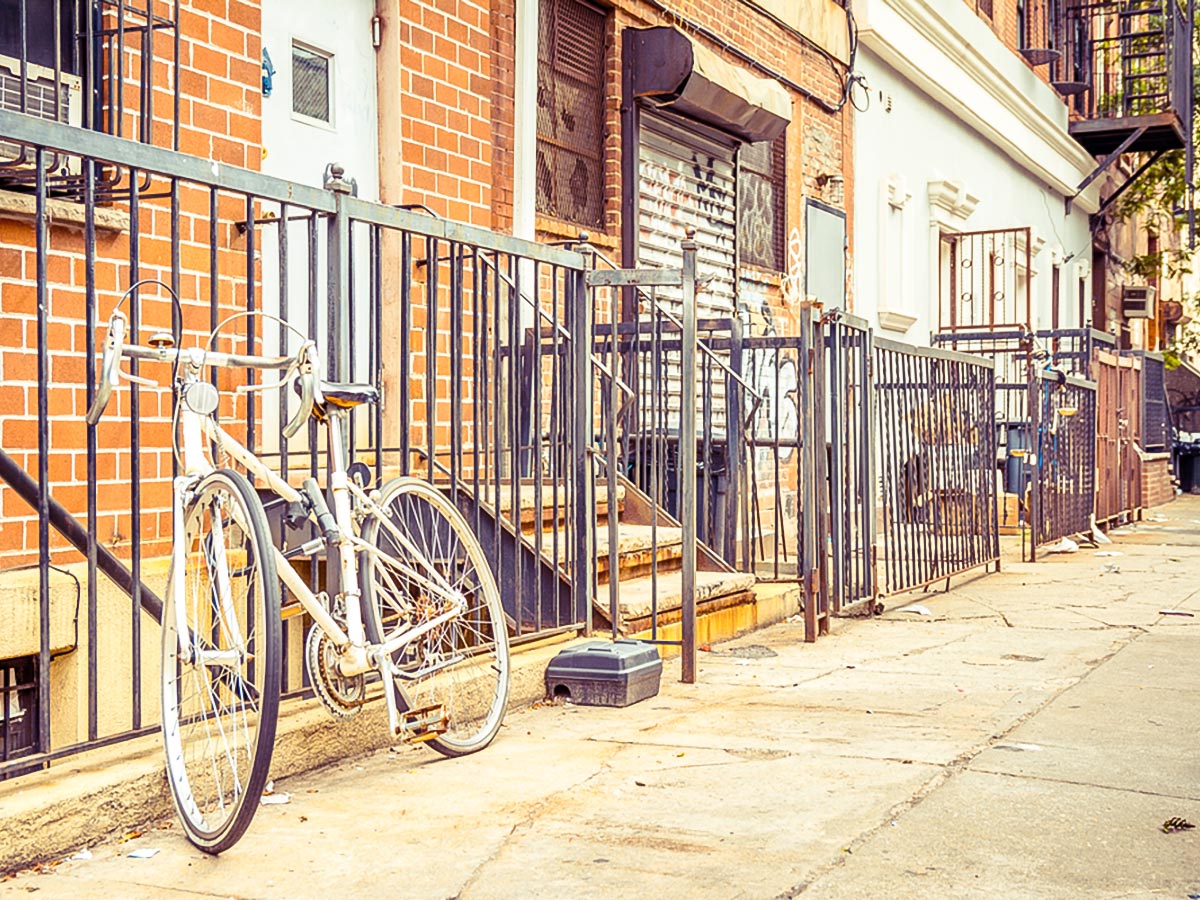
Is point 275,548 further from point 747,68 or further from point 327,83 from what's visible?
point 747,68

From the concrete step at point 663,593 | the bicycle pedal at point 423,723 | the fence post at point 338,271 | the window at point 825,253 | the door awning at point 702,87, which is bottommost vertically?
the bicycle pedal at point 423,723

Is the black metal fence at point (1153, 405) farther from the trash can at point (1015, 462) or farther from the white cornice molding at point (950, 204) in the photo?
the trash can at point (1015, 462)

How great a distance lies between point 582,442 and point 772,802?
2.24 meters

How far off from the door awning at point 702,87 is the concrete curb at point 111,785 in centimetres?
590

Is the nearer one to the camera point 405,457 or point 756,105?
point 405,457

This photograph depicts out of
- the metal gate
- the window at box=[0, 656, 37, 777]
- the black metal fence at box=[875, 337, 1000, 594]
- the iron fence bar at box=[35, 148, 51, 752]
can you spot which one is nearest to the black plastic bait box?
the window at box=[0, 656, 37, 777]

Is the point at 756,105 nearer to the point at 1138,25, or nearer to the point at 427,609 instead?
the point at 427,609

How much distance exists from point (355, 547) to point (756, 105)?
24.4 ft

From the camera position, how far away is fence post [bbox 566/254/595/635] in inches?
236

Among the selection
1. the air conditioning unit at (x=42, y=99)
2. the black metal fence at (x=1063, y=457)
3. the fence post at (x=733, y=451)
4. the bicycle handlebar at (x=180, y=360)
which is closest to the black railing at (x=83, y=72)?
the air conditioning unit at (x=42, y=99)

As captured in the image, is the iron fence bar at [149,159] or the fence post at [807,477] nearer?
the iron fence bar at [149,159]

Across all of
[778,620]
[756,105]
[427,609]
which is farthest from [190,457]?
[756,105]

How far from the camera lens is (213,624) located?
3.95 m

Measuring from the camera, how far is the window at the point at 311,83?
6.93 m
